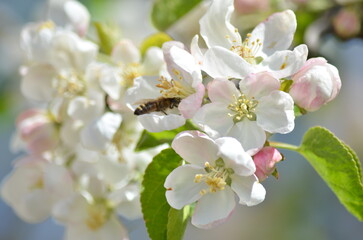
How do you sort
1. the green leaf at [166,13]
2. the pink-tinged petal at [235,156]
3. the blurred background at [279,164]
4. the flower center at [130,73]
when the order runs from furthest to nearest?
the blurred background at [279,164], the green leaf at [166,13], the flower center at [130,73], the pink-tinged petal at [235,156]

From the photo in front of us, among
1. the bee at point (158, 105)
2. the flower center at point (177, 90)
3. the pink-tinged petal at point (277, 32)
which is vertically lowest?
the bee at point (158, 105)

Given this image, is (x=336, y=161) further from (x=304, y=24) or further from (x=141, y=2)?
(x=141, y=2)

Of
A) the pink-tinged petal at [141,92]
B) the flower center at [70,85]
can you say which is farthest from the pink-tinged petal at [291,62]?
the flower center at [70,85]

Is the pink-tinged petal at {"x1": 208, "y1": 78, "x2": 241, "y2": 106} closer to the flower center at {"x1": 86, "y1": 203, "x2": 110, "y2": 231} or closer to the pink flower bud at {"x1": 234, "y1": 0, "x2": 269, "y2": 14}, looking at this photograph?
the flower center at {"x1": 86, "y1": 203, "x2": 110, "y2": 231}

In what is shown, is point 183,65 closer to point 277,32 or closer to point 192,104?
point 192,104

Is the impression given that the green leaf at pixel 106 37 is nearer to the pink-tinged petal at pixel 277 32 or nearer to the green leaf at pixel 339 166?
the pink-tinged petal at pixel 277 32

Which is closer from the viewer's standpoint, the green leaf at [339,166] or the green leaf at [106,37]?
the green leaf at [339,166]

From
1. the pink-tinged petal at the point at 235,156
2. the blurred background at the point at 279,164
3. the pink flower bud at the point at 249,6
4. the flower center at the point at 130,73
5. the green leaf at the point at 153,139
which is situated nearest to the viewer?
the pink-tinged petal at the point at 235,156

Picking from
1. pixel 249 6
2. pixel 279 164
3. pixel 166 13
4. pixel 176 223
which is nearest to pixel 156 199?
pixel 176 223
